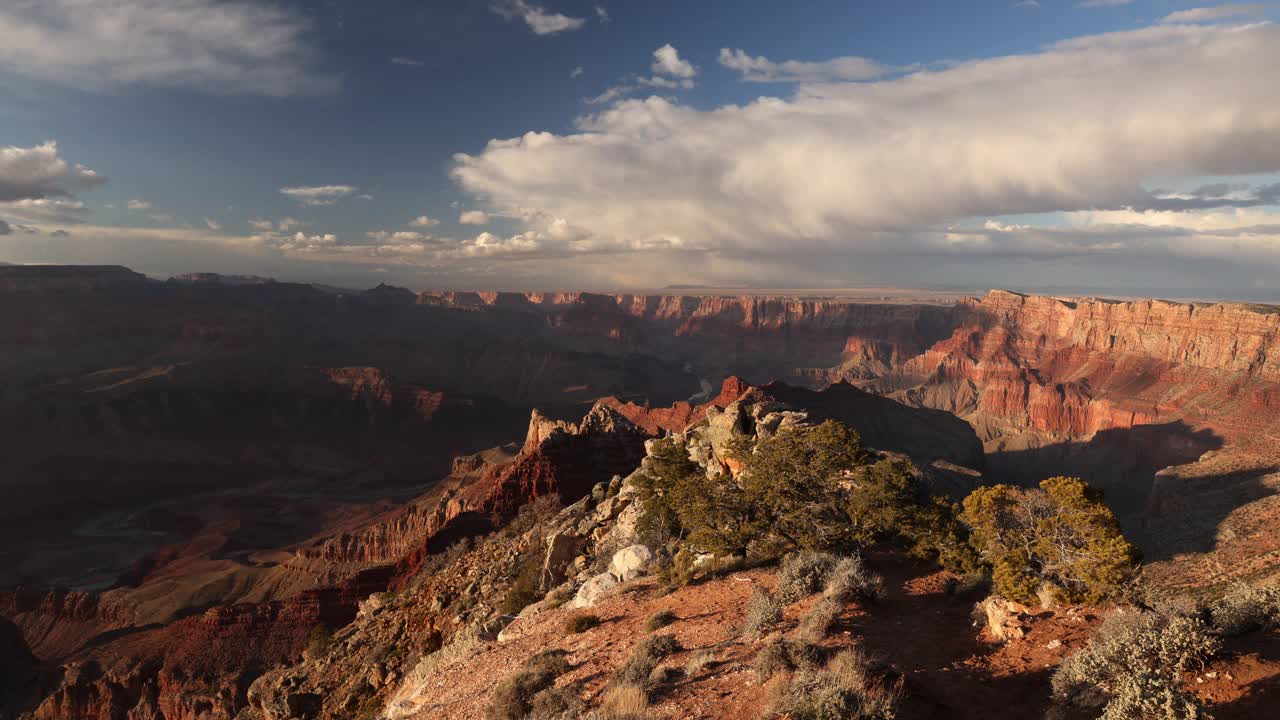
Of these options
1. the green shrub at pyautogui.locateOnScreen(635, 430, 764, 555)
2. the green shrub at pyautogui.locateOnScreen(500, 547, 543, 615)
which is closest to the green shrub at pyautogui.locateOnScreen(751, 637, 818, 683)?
the green shrub at pyautogui.locateOnScreen(635, 430, 764, 555)

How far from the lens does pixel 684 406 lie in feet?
318

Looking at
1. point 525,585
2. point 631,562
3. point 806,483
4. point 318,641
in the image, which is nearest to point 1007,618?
point 806,483

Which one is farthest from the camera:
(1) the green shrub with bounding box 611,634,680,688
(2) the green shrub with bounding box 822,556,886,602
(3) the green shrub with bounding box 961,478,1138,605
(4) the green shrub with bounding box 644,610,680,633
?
(4) the green shrub with bounding box 644,610,680,633

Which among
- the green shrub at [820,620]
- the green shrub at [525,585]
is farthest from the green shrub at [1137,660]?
the green shrub at [525,585]

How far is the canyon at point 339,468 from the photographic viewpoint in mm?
48375

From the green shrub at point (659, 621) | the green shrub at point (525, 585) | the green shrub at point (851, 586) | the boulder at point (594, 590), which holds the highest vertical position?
the green shrub at point (851, 586)

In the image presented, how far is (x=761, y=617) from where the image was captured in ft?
48.9

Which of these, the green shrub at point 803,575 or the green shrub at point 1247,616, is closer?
the green shrub at point 1247,616

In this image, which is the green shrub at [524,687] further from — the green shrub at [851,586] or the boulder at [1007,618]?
the boulder at [1007,618]

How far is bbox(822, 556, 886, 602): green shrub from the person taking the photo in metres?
15.6

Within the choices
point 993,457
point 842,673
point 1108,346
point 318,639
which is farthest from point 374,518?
point 1108,346

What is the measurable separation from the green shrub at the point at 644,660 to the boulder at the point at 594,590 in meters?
7.70

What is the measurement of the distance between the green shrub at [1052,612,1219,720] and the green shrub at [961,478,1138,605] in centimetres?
395

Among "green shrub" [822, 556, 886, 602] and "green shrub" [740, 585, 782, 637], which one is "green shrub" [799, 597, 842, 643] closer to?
"green shrub" [822, 556, 886, 602]
